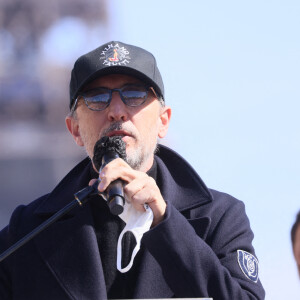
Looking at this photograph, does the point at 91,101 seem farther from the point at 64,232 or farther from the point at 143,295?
the point at 143,295

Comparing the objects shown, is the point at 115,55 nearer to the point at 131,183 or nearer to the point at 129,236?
the point at 129,236

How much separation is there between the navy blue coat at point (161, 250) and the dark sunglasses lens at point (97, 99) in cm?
50

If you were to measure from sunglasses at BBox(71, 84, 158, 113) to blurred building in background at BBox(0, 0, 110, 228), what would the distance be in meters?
51.9

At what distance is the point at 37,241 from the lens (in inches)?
189

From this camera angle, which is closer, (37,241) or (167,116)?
(37,241)

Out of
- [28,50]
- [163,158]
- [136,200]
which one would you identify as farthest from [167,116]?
[28,50]

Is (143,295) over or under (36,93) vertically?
over

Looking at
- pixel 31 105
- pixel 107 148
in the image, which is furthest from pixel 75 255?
pixel 31 105

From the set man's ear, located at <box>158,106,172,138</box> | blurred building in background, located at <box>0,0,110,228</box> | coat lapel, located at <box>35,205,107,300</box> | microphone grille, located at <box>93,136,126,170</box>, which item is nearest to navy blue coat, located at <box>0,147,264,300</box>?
coat lapel, located at <box>35,205,107,300</box>

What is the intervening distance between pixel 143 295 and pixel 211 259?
0.40 m

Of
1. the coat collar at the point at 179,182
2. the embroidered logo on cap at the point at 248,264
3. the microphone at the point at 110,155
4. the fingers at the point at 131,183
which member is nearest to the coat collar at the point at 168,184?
the coat collar at the point at 179,182

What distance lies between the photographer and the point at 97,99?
4.76 meters

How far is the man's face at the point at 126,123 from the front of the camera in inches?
183

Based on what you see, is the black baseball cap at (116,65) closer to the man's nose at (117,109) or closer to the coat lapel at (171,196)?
the man's nose at (117,109)
